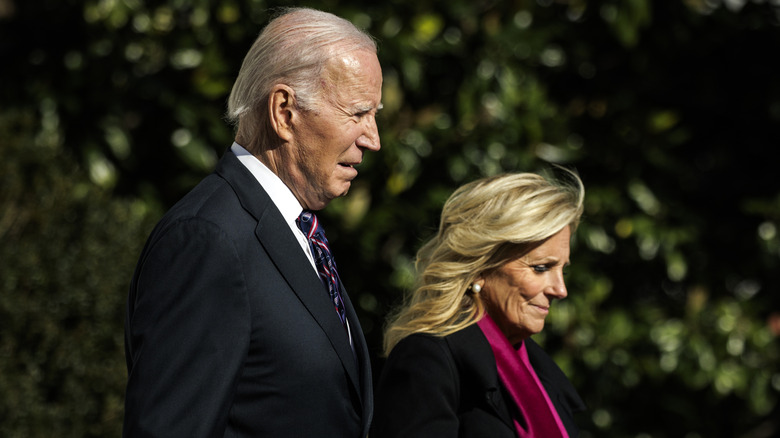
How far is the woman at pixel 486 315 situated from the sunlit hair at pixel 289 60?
Result: 0.95m

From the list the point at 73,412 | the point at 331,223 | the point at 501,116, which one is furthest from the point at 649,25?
the point at 73,412

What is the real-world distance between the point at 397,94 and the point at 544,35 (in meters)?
0.86

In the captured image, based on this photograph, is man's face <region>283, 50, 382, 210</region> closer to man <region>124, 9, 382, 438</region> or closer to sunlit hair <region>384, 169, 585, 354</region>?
man <region>124, 9, 382, 438</region>

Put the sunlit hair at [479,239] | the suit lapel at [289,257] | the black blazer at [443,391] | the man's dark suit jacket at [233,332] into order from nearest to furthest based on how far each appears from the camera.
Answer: the man's dark suit jacket at [233,332] < the suit lapel at [289,257] < the black blazer at [443,391] < the sunlit hair at [479,239]

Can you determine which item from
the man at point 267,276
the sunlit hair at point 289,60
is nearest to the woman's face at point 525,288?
the man at point 267,276

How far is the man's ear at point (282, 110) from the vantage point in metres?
1.89

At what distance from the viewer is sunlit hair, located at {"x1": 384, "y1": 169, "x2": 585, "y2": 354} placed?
2752mm

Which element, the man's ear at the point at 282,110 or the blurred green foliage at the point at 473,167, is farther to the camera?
the blurred green foliage at the point at 473,167

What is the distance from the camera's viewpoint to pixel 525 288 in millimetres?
2762

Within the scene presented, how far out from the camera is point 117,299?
393 centimetres

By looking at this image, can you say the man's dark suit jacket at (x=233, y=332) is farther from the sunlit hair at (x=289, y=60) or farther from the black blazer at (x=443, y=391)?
the black blazer at (x=443, y=391)

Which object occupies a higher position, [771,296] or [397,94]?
[397,94]

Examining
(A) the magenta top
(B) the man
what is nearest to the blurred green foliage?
A: (A) the magenta top

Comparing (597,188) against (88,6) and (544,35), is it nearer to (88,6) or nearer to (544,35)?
(544,35)
